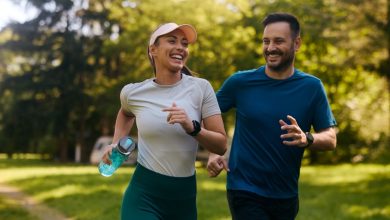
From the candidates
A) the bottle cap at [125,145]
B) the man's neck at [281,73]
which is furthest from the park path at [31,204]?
the man's neck at [281,73]

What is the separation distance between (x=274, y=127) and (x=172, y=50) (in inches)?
34.7

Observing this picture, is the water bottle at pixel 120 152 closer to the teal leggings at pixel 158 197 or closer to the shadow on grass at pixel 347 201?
the teal leggings at pixel 158 197

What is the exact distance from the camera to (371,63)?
1577cm

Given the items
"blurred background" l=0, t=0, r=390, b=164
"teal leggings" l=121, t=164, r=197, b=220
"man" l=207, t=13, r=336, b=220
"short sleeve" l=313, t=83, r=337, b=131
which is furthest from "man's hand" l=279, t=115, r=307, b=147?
"blurred background" l=0, t=0, r=390, b=164

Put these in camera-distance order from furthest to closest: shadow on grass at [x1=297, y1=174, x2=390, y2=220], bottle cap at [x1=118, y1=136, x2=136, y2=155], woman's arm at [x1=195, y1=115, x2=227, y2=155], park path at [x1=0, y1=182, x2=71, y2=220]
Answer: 1. park path at [x1=0, y1=182, x2=71, y2=220]
2. shadow on grass at [x1=297, y1=174, x2=390, y2=220]
3. bottle cap at [x1=118, y1=136, x2=136, y2=155]
4. woman's arm at [x1=195, y1=115, x2=227, y2=155]

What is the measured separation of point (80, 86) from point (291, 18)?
112 ft

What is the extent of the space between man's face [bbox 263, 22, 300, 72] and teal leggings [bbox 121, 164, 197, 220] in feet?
3.33

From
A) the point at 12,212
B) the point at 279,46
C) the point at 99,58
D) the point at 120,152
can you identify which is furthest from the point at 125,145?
the point at 99,58

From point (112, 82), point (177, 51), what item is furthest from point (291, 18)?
point (112, 82)

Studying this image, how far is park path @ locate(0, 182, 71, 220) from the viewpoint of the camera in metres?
11.3

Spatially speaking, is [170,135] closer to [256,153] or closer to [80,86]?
[256,153]

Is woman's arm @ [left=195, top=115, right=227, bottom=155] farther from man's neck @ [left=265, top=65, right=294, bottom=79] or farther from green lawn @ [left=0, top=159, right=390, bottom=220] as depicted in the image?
green lawn @ [left=0, top=159, right=390, bottom=220]

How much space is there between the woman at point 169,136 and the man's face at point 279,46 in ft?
1.72

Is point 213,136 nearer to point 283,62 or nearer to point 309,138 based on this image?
point 309,138
